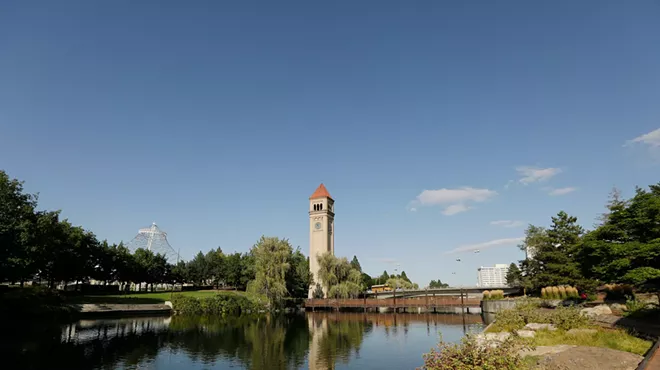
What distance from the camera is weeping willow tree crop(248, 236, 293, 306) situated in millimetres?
66938

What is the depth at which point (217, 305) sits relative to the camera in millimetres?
67125

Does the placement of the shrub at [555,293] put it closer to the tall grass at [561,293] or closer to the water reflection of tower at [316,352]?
the tall grass at [561,293]

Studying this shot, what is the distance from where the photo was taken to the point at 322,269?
75.4 m

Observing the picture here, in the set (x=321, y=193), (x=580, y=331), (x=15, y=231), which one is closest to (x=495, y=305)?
(x=580, y=331)

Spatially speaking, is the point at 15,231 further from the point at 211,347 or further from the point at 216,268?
the point at 216,268

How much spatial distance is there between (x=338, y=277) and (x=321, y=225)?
64.7 ft

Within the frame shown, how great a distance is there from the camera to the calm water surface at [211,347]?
953 inches

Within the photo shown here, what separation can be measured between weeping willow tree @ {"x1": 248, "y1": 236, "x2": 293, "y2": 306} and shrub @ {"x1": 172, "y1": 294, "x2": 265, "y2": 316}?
8.45 ft

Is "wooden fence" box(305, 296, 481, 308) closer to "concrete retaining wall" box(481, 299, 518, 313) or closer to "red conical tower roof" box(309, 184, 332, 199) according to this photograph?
"concrete retaining wall" box(481, 299, 518, 313)

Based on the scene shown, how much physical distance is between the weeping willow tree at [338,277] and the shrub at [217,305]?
42.6 feet

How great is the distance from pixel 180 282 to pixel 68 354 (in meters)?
83.4

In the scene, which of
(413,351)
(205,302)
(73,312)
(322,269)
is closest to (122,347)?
(413,351)

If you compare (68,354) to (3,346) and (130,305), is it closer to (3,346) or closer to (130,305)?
(3,346)

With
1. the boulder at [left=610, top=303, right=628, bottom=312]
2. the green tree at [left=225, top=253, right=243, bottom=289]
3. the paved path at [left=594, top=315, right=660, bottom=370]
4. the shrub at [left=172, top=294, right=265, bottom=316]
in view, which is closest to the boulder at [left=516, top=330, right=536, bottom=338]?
the paved path at [left=594, top=315, right=660, bottom=370]
